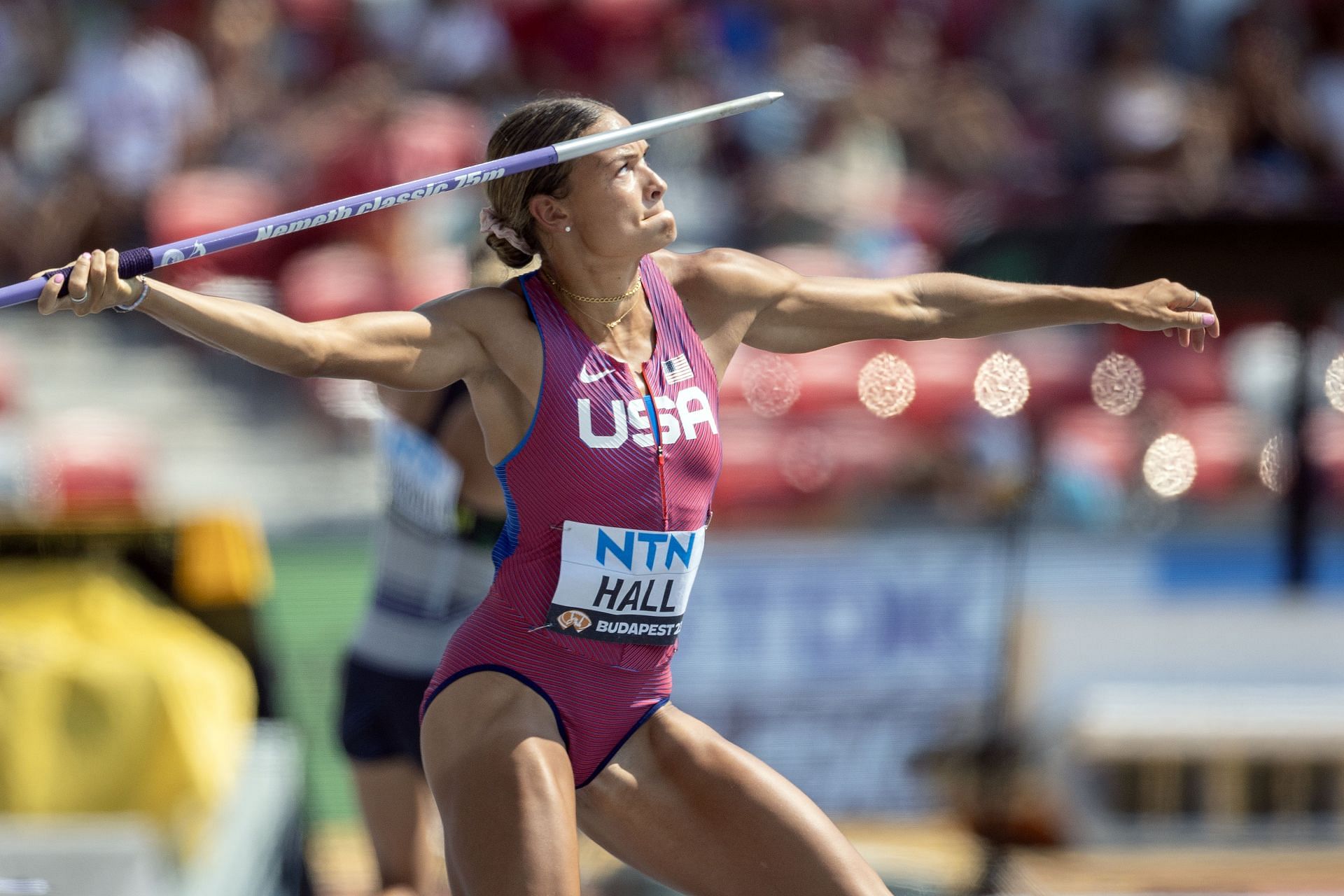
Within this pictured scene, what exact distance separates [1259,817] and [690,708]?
2.58m

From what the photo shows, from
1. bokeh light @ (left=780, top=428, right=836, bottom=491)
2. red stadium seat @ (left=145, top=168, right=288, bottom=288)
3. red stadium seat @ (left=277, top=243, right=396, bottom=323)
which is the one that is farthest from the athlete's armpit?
red stadium seat @ (left=145, top=168, right=288, bottom=288)

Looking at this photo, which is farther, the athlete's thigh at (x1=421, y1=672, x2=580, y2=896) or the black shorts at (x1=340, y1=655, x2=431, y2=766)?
the black shorts at (x1=340, y1=655, x2=431, y2=766)

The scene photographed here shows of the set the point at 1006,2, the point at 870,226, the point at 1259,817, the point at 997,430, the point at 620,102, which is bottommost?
the point at 1259,817

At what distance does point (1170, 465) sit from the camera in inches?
355

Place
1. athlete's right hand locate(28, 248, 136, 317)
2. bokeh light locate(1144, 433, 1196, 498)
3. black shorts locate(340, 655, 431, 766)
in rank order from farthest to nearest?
bokeh light locate(1144, 433, 1196, 498) < black shorts locate(340, 655, 431, 766) < athlete's right hand locate(28, 248, 136, 317)

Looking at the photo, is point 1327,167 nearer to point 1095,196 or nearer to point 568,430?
point 1095,196

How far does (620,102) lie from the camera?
10781 mm

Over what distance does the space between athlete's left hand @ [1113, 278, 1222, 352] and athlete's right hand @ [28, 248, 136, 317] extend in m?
1.95

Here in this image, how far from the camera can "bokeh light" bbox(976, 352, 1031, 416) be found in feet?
29.7

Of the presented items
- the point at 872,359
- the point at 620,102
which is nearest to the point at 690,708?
the point at 872,359

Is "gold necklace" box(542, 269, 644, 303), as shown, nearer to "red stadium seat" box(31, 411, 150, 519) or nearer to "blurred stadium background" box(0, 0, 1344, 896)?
"blurred stadium background" box(0, 0, 1344, 896)

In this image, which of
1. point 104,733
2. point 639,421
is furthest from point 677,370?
point 104,733

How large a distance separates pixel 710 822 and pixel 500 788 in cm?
45

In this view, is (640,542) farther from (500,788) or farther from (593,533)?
(500,788)
